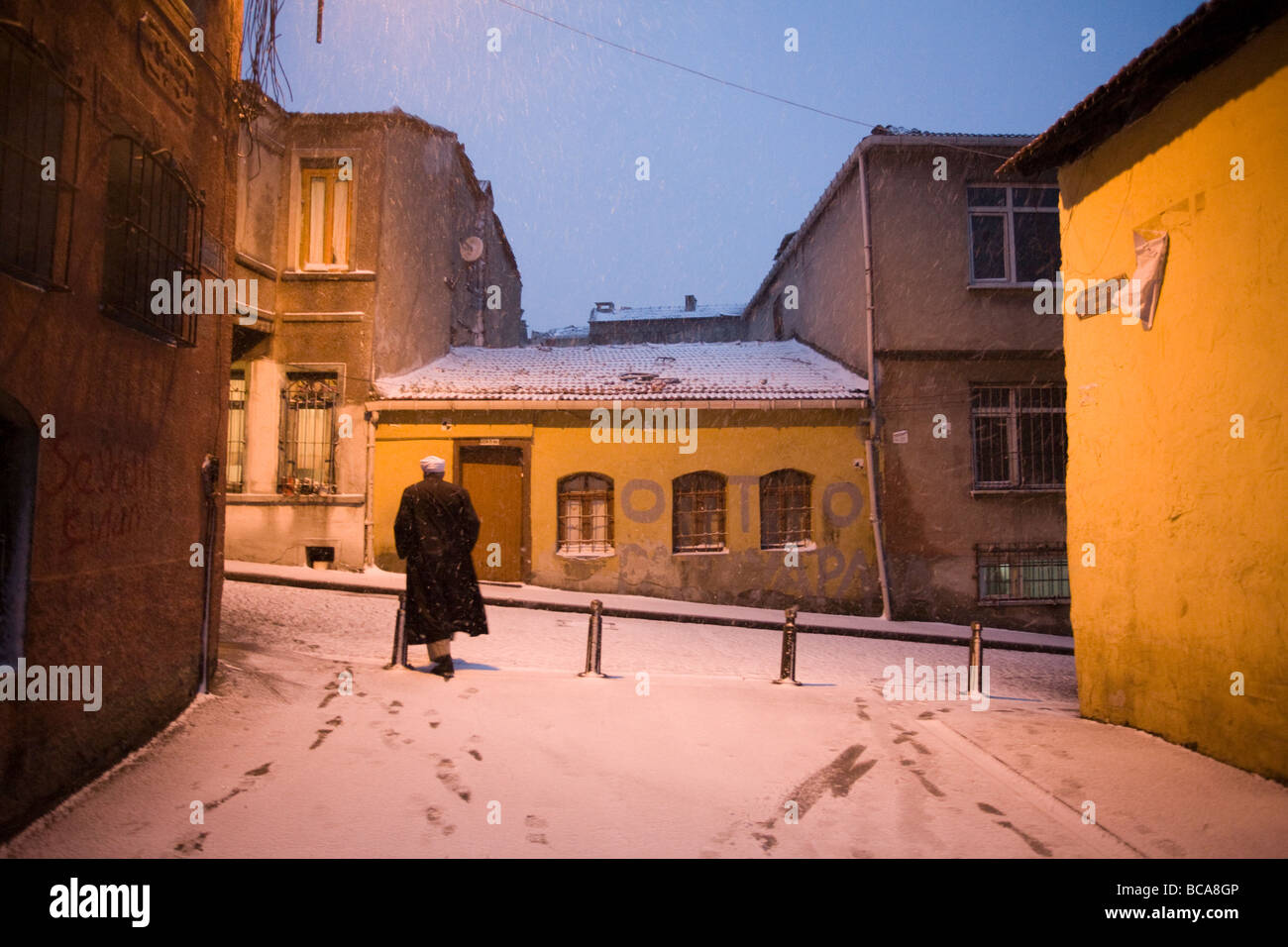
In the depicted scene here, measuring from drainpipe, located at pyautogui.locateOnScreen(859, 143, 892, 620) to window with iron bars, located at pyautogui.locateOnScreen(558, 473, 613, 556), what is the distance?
15.9 ft

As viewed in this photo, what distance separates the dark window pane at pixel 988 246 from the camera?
13.9m

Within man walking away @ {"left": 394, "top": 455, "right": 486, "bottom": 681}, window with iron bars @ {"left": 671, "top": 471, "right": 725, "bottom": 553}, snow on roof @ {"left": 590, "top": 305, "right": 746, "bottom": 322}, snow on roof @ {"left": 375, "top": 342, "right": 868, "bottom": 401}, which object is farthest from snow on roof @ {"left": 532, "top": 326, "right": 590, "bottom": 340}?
man walking away @ {"left": 394, "top": 455, "right": 486, "bottom": 681}

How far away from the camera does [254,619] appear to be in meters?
9.03

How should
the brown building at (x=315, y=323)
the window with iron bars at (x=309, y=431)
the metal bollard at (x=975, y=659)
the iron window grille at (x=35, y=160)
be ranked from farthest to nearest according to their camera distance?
the window with iron bars at (x=309, y=431)
the brown building at (x=315, y=323)
the metal bollard at (x=975, y=659)
the iron window grille at (x=35, y=160)

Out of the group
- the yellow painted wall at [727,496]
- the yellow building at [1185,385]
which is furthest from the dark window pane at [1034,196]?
the yellow building at [1185,385]

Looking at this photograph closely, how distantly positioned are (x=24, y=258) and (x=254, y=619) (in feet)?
20.6

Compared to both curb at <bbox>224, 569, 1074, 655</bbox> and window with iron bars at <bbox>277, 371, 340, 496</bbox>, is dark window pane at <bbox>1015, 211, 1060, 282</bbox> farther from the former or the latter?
window with iron bars at <bbox>277, 371, 340, 496</bbox>

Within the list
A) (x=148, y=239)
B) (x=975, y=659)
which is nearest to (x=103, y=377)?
(x=148, y=239)

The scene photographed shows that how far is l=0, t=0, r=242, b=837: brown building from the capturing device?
3596mm

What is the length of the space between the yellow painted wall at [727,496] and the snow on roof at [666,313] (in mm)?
21562

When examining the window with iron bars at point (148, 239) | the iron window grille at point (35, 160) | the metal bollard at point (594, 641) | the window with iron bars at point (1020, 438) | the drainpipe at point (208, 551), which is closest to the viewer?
the iron window grille at point (35, 160)

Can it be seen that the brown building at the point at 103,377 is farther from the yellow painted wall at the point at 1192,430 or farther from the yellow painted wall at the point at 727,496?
the yellow painted wall at the point at 727,496
